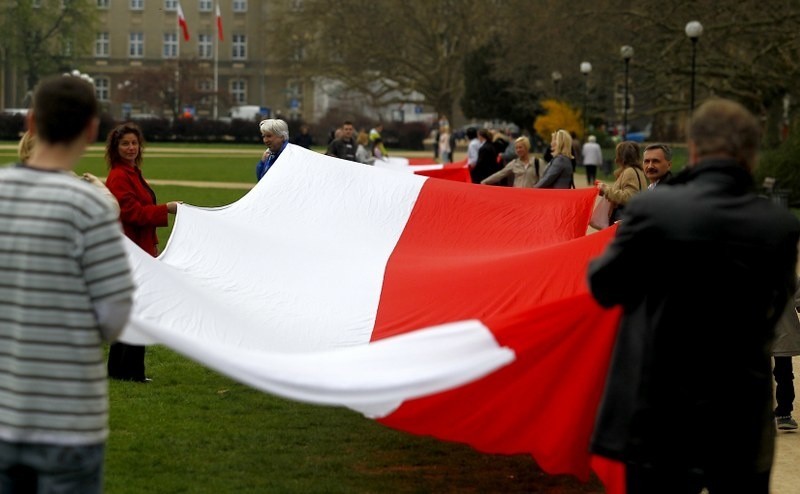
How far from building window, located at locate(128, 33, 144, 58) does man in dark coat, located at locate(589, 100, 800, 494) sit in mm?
90815

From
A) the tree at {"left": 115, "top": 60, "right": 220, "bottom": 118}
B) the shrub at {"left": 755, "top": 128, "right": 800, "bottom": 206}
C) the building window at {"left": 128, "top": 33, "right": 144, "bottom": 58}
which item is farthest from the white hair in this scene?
the building window at {"left": 128, "top": 33, "right": 144, "bottom": 58}

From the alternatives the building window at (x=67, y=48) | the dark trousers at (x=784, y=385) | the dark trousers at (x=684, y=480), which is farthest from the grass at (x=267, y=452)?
the building window at (x=67, y=48)

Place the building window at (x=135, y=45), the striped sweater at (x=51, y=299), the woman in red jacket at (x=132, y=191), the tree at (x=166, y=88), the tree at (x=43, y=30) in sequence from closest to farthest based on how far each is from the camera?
the striped sweater at (x=51, y=299), the woman in red jacket at (x=132, y=191), the tree at (x=166, y=88), the tree at (x=43, y=30), the building window at (x=135, y=45)

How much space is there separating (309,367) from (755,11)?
25.5m

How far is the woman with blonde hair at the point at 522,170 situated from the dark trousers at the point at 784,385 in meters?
7.60

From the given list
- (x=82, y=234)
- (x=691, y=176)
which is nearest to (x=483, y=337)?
(x=691, y=176)

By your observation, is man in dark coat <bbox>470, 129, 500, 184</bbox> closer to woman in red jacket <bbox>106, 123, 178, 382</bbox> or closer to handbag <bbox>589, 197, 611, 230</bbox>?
handbag <bbox>589, 197, 611, 230</bbox>

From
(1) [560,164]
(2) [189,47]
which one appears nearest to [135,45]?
(2) [189,47]

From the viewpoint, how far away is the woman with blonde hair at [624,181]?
30.3ft

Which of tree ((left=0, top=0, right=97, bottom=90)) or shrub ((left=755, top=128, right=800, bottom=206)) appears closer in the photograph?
shrub ((left=755, top=128, right=800, bottom=206))

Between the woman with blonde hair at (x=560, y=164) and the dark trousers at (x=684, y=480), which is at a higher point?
the woman with blonde hair at (x=560, y=164)

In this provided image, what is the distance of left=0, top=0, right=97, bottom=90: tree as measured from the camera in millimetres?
75312

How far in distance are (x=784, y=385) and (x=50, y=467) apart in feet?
17.1

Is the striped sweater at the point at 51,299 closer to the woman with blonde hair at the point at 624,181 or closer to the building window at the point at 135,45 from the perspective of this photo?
the woman with blonde hair at the point at 624,181
